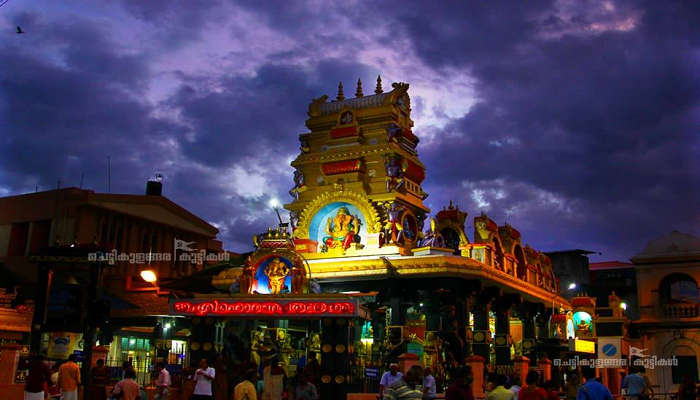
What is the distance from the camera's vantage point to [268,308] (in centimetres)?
2442

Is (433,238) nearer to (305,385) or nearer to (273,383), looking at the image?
(273,383)

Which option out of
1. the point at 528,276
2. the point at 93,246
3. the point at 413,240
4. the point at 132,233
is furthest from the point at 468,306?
the point at 132,233

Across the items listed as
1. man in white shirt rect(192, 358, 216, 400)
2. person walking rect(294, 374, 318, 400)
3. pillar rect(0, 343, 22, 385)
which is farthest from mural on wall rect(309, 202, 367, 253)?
pillar rect(0, 343, 22, 385)

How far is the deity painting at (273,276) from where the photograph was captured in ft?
92.5

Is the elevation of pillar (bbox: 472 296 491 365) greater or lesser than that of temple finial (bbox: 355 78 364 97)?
lesser

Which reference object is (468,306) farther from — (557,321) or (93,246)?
(93,246)

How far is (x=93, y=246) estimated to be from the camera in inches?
985

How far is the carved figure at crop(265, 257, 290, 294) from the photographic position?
2822cm

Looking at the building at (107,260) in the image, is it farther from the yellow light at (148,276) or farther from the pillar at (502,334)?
the pillar at (502,334)

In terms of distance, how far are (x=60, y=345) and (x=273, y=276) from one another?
523 inches

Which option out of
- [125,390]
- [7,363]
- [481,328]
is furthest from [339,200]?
[125,390]

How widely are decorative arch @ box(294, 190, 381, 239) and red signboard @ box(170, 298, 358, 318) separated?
8.71 metres

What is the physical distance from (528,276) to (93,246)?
23.3 meters

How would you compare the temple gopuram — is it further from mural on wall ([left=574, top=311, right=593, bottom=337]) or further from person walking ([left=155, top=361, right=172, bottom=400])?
person walking ([left=155, top=361, right=172, bottom=400])
